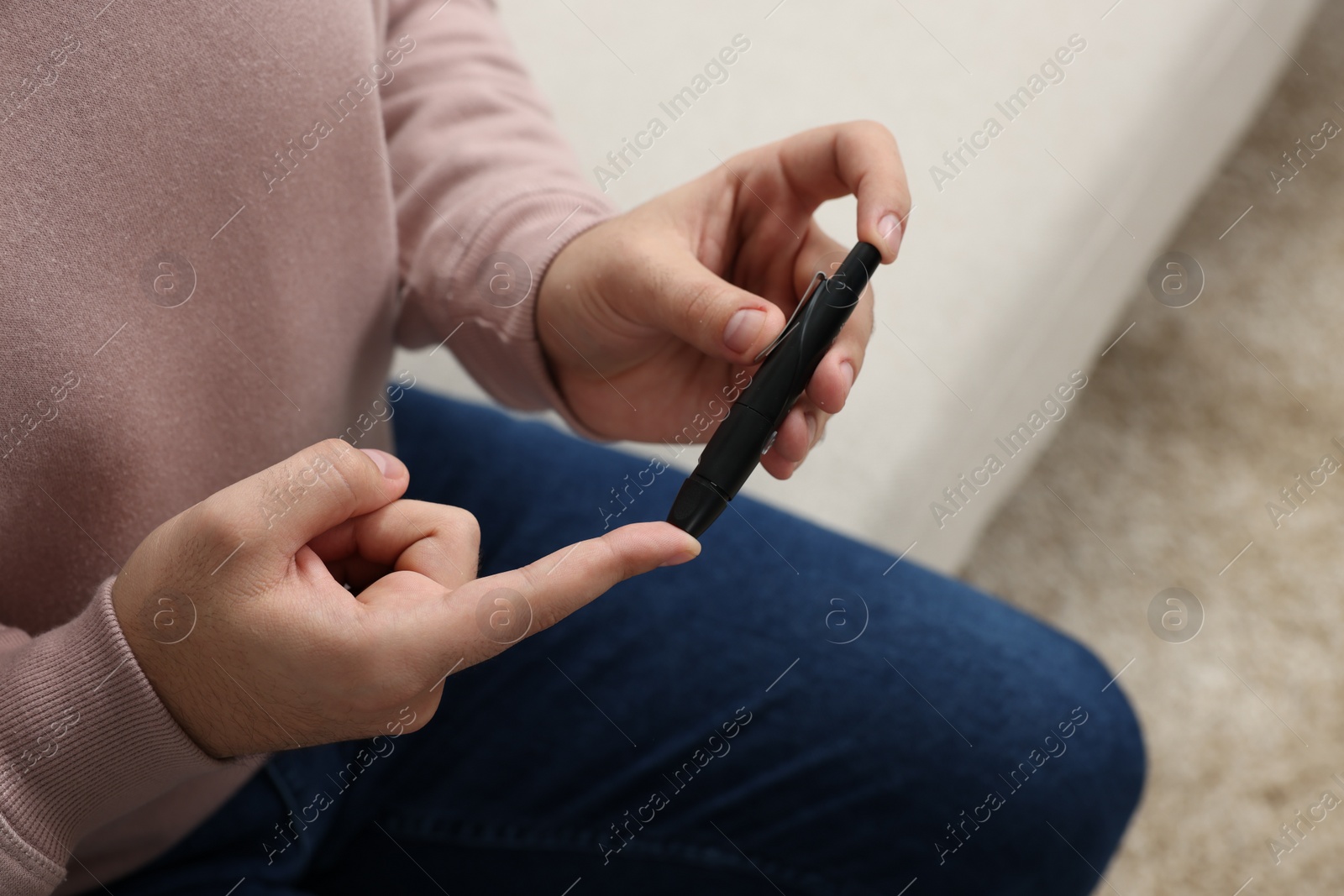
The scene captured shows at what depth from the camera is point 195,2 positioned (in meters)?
0.37

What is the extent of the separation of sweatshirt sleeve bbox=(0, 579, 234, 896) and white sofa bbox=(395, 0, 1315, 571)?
0.37 m

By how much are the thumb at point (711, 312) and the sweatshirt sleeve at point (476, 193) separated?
0.09 m

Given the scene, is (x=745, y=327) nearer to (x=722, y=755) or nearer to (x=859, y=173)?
(x=859, y=173)

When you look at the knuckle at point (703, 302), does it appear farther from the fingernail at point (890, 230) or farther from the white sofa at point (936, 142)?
the white sofa at point (936, 142)

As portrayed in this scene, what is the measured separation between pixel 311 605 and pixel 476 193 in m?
0.26

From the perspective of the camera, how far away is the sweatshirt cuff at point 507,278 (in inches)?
18.6

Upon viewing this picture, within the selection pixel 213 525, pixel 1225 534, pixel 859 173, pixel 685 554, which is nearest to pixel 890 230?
pixel 859 173

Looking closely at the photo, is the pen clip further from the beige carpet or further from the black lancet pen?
the beige carpet

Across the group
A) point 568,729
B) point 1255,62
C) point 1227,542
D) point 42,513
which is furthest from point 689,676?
point 1255,62

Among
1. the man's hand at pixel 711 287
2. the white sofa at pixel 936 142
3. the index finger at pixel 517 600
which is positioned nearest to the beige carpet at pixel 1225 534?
the white sofa at pixel 936 142

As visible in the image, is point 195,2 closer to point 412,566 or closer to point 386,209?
point 386,209

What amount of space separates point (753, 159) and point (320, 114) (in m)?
0.19

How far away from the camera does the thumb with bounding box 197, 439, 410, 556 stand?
30 cm

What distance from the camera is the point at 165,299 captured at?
38 centimetres
